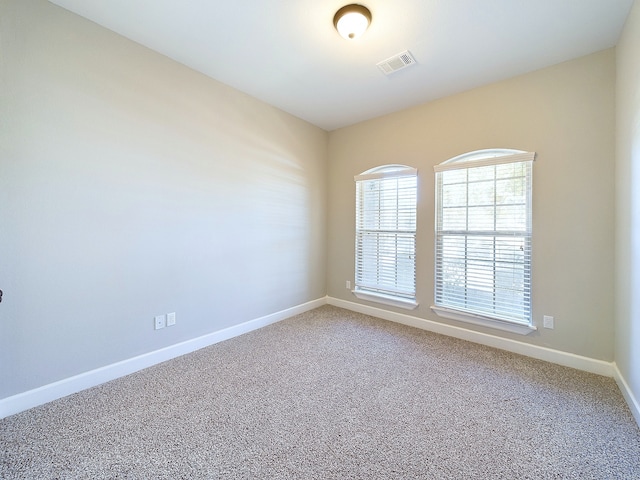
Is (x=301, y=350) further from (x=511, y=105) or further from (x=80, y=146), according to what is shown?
(x=511, y=105)

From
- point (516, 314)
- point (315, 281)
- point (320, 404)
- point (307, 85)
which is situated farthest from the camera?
point (315, 281)

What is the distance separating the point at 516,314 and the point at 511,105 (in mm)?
2095

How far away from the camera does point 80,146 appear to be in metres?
1.94

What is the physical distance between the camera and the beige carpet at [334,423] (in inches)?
52.1

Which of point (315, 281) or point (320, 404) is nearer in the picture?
point (320, 404)

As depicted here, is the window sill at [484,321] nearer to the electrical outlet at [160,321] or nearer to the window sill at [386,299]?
the window sill at [386,299]

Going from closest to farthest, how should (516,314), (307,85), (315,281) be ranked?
(516,314), (307,85), (315,281)

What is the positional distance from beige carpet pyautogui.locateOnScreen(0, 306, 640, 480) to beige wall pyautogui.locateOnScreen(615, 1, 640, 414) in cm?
36

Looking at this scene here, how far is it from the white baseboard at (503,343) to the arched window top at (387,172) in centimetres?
184

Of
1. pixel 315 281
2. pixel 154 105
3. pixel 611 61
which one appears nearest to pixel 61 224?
pixel 154 105

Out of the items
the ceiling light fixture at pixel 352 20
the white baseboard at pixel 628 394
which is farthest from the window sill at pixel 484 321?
the ceiling light fixture at pixel 352 20

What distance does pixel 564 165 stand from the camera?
2.33 m

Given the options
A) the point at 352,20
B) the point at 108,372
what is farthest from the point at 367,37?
the point at 108,372

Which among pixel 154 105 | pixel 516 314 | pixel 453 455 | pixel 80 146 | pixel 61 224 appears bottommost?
pixel 453 455
